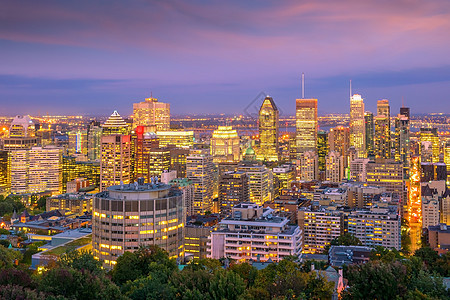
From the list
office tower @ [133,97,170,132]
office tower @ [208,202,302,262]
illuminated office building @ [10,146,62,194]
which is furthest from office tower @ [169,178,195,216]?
office tower @ [133,97,170,132]

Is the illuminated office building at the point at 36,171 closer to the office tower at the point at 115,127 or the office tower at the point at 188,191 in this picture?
the office tower at the point at 115,127

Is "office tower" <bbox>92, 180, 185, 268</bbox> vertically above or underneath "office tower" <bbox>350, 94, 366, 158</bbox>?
underneath

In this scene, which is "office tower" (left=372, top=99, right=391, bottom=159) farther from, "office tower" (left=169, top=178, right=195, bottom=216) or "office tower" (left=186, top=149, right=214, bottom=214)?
"office tower" (left=169, top=178, right=195, bottom=216)

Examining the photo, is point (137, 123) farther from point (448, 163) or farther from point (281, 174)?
point (448, 163)

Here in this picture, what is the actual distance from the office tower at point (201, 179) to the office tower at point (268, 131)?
45.3m

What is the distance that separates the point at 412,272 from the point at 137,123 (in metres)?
116

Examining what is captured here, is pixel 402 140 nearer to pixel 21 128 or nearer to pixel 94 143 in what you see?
pixel 94 143

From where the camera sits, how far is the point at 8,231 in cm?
5272

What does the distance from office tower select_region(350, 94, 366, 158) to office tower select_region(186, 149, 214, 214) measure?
Answer: 57.2 metres

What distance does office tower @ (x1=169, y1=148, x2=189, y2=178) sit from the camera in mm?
89500

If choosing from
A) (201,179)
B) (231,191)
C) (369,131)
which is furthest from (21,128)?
(369,131)

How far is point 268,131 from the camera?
4781 inches

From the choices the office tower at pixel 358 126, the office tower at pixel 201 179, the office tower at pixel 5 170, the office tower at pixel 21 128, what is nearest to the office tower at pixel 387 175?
the office tower at pixel 201 179

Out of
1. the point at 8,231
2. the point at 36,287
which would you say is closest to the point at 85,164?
the point at 8,231
